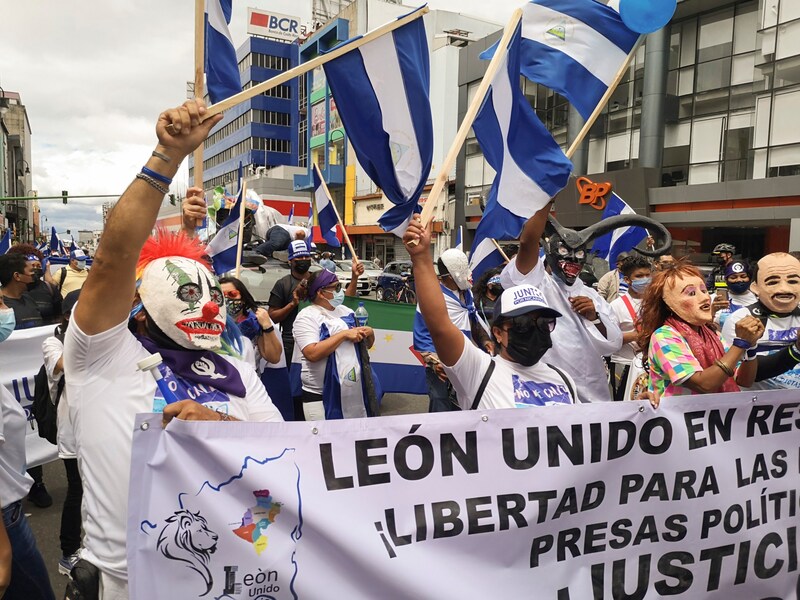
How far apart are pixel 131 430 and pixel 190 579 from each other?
46 cm

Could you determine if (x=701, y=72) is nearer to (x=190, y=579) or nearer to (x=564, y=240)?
(x=564, y=240)

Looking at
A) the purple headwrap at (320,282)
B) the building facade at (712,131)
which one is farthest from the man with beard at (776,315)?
the building facade at (712,131)

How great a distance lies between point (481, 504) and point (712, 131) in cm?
2221

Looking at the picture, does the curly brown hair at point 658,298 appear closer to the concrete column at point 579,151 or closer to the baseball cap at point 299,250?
the baseball cap at point 299,250

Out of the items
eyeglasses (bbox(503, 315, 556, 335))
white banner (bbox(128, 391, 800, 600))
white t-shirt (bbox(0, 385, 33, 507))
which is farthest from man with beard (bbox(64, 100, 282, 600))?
eyeglasses (bbox(503, 315, 556, 335))

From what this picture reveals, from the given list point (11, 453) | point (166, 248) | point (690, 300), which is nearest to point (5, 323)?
point (11, 453)

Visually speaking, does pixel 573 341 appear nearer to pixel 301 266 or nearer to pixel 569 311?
pixel 569 311

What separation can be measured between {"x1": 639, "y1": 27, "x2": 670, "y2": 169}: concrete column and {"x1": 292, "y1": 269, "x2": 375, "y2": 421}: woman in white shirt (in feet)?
67.2

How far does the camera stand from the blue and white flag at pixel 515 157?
3.57 m

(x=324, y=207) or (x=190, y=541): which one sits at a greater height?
(x=324, y=207)

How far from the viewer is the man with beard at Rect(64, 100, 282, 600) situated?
1.63 m

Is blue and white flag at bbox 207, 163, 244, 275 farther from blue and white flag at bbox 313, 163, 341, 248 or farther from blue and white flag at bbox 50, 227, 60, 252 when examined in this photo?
blue and white flag at bbox 50, 227, 60, 252

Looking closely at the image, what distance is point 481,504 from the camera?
212 centimetres

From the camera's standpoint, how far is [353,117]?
3.32m
